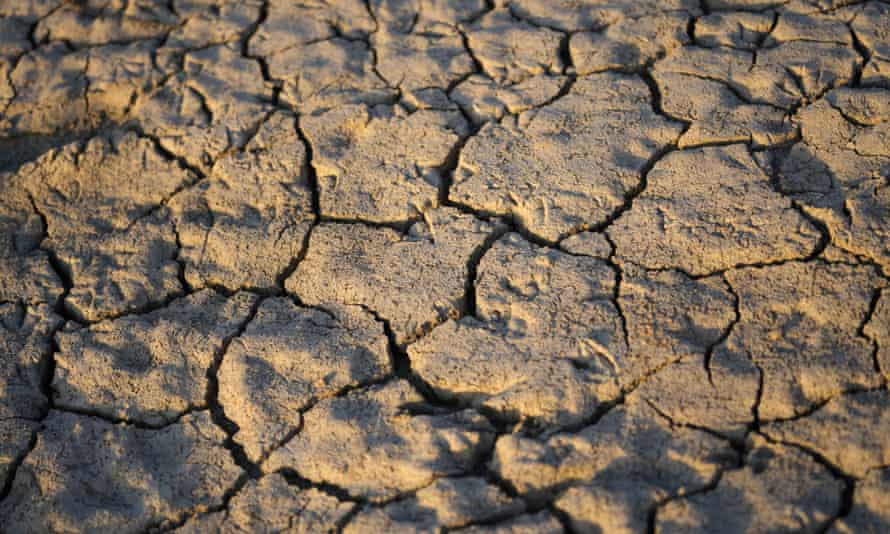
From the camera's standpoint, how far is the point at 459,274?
2.27m

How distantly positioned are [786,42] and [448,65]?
1.30m

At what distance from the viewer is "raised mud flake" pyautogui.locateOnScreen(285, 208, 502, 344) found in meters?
2.22

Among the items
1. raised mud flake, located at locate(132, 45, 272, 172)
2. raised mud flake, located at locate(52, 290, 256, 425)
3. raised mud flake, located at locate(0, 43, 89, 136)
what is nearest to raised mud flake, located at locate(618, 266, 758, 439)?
raised mud flake, located at locate(52, 290, 256, 425)

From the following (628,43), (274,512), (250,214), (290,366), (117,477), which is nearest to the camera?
(274,512)

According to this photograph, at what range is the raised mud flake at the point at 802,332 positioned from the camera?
188 centimetres

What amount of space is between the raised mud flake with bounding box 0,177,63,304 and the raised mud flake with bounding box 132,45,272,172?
21.9 inches

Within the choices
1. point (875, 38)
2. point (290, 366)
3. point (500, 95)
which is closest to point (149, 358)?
point (290, 366)

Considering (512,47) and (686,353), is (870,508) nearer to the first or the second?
(686,353)

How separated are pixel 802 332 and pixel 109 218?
2399 mm

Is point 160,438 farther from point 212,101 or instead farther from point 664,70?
point 664,70

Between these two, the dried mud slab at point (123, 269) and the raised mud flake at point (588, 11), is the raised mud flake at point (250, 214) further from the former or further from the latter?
the raised mud flake at point (588, 11)

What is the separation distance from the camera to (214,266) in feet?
8.14

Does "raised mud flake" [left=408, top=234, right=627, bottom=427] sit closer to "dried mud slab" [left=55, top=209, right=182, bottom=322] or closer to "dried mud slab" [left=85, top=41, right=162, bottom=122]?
"dried mud slab" [left=55, top=209, right=182, bottom=322]

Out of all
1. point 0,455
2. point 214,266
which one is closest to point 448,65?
point 214,266
